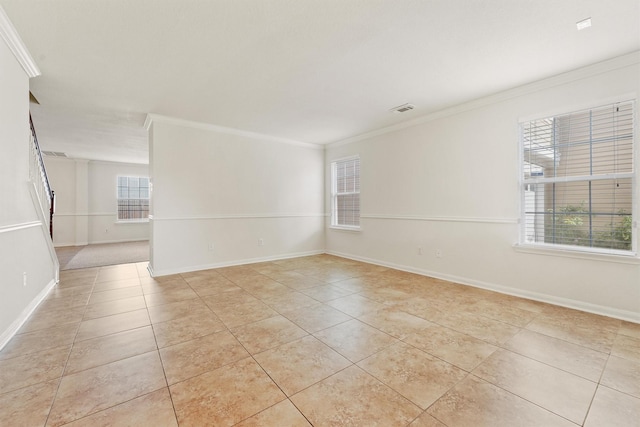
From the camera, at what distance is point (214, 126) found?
4820 millimetres

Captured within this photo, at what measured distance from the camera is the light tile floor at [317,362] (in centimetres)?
147

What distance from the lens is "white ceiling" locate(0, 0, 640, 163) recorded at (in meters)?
2.03

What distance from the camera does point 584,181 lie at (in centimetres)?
296

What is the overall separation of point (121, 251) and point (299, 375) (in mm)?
6919

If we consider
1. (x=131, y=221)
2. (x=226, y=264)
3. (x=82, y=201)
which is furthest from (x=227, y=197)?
(x=82, y=201)

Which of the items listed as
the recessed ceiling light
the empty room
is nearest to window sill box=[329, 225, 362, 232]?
the empty room

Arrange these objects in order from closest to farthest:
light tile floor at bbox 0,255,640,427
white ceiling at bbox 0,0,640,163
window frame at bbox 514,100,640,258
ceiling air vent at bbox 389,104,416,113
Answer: light tile floor at bbox 0,255,640,427 < white ceiling at bbox 0,0,640,163 < window frame at bbox 514,100,640,258 < ceiling air vent at bbox 389,104,416,113

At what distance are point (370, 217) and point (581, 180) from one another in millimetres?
3034

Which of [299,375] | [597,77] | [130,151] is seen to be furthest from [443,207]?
[130,151]

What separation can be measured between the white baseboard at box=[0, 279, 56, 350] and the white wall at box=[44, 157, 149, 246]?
18.2 feet

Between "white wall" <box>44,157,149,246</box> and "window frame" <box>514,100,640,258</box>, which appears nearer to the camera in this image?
"window frame" <box>514,100,640,258</box>

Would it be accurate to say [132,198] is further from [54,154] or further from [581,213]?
[581,213]

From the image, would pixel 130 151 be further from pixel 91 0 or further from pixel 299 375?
pixel 299 375

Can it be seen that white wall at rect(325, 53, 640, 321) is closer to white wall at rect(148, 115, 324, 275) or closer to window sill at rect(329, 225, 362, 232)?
window sill at rect(329, 225, 362, 232)
